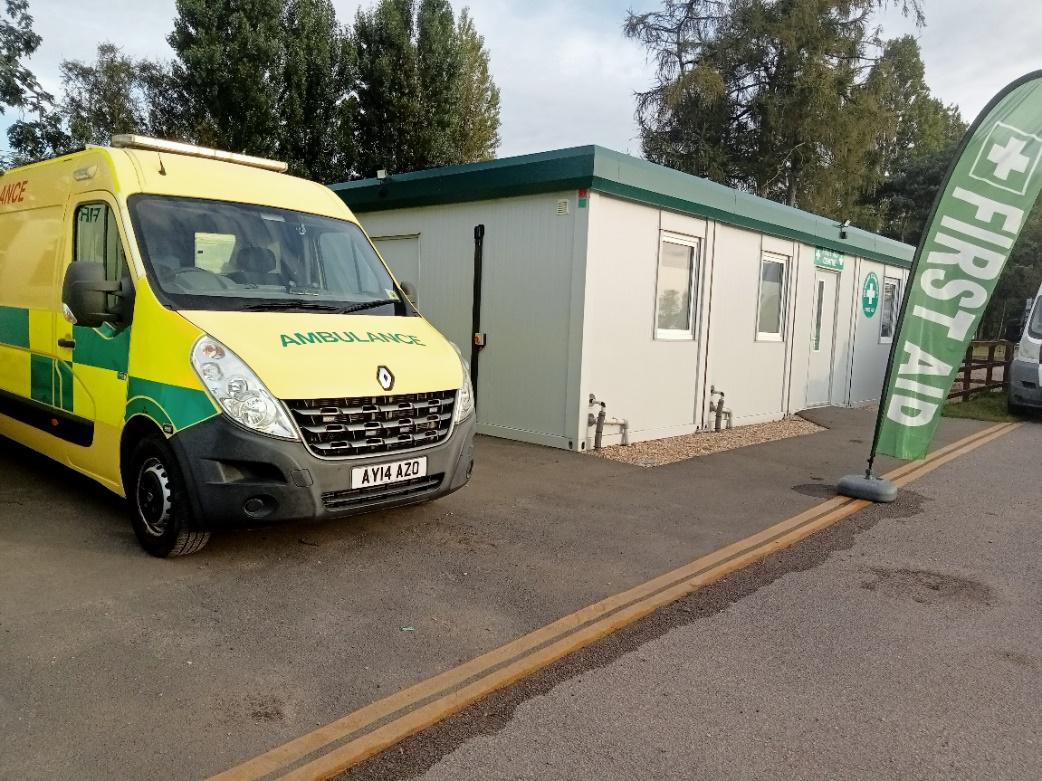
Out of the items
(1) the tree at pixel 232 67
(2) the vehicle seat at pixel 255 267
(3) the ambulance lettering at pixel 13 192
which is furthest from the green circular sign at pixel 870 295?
(1) the tree at pixel 232 67

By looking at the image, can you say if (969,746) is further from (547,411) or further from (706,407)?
(706,407)

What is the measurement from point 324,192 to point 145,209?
153cm

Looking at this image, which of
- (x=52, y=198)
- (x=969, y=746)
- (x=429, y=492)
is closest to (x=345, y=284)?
(x=429, y=492)

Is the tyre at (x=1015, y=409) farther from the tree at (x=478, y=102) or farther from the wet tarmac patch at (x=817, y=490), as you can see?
the tree at (x=478, y=102)

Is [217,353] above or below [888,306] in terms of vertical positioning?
below

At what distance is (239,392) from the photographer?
4172 millimetres

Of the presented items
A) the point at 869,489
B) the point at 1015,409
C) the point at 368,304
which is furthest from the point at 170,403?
the point at 1015,409

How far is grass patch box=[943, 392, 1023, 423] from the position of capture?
14266mm

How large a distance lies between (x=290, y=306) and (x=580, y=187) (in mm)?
4356

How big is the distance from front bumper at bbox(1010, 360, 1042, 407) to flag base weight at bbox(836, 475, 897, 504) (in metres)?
8.83

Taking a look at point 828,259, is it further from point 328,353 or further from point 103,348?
point 103,348

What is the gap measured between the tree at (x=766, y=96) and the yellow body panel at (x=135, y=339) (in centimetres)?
2355

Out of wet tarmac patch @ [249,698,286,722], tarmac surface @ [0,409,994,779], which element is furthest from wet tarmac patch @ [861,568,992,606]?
wet tarmac patch @ [249,698,286,722]

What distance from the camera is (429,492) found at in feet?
16.1
